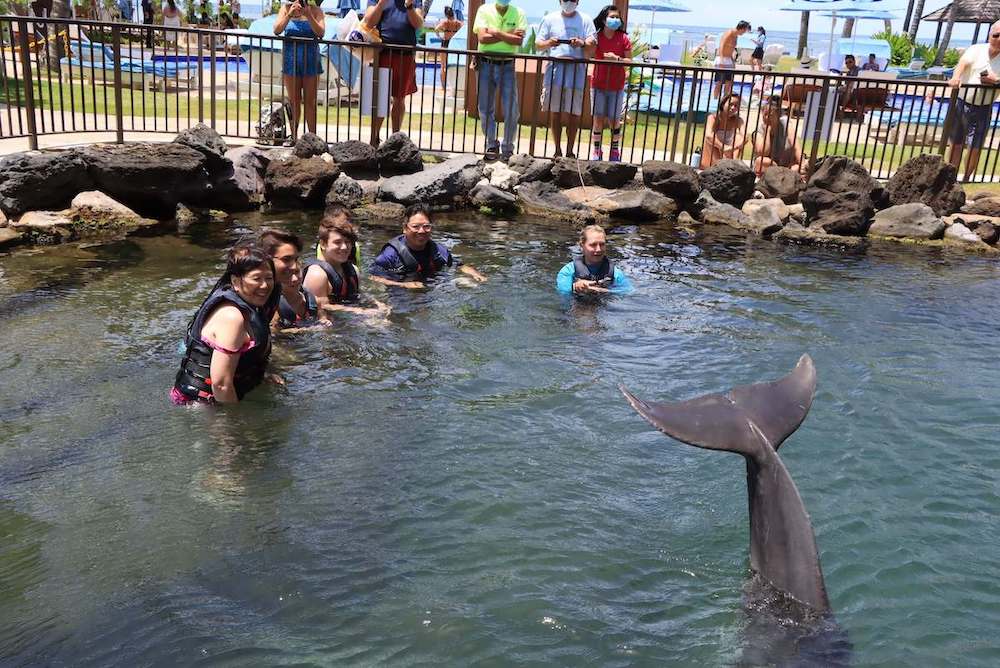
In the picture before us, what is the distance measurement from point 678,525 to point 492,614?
1469mm

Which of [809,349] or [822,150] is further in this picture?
[822,150]

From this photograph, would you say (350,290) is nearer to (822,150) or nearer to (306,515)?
(306,515)

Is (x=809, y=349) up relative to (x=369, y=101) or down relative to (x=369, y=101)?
down

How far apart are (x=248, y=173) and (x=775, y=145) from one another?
8650 millimetres

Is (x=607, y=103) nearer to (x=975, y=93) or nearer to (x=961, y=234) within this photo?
(x=961, y=234)

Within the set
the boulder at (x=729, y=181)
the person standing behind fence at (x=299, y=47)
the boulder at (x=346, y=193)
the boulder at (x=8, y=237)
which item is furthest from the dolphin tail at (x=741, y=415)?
the person standing behind fence at (x=299, y=47)

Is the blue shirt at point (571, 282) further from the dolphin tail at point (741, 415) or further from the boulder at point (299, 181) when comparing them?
the dolphin tail at point (741, 415)

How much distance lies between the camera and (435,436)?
6.73m

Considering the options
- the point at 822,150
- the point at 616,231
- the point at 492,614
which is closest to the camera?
the point at 492,614

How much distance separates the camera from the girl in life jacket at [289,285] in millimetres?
7289

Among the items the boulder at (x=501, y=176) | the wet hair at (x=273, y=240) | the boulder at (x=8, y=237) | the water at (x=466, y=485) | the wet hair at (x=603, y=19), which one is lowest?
the water at (x=466, y=485)

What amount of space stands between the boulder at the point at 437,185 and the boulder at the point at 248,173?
5.68ft

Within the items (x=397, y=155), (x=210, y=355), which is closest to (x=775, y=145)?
(x=397, y=155)

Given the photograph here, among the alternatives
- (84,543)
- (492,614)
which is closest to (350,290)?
(84,543)
